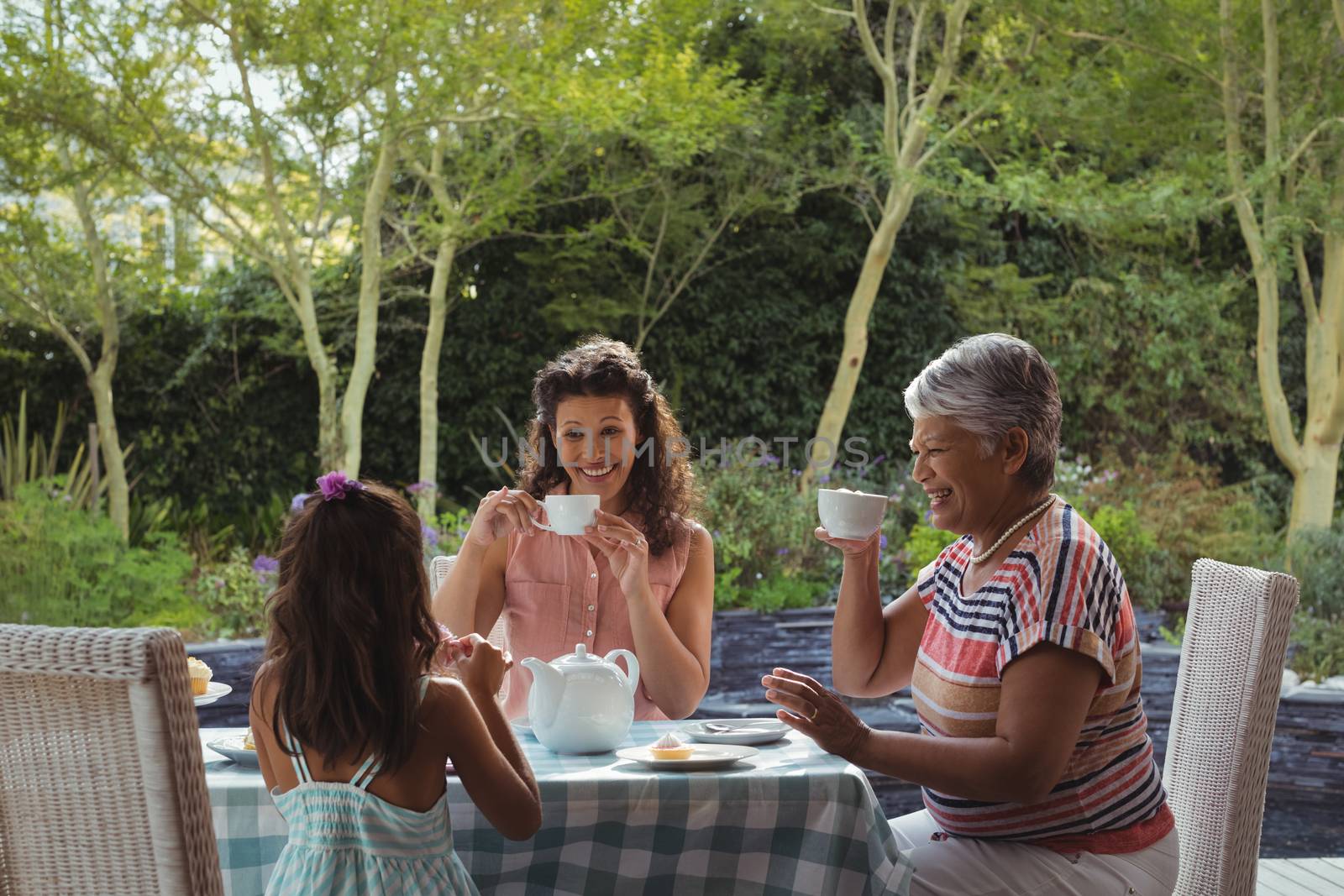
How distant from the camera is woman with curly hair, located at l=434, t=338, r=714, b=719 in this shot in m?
2.40

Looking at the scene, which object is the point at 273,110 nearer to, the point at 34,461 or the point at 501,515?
the point at 34,461

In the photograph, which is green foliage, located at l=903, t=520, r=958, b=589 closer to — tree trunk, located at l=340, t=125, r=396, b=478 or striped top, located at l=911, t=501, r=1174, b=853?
tree trunk, located at l=340, t=125, r=396, b=478

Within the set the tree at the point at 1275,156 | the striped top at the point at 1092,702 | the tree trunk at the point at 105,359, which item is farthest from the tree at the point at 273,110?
the striped top at the point at 1092,702

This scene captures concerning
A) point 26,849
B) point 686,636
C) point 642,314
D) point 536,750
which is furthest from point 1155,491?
point 26,849

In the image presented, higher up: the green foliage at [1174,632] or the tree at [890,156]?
the tree at [890,156]

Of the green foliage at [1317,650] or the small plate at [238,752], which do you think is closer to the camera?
the small plate at [238,752]

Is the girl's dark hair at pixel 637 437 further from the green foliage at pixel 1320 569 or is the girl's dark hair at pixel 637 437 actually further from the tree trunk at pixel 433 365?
the tree trunk at pixel 433 365

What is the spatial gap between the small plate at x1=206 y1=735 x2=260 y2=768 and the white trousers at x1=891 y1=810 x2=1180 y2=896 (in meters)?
0.95

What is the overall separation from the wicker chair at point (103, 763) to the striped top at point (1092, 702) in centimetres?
101

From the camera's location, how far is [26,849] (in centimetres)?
146

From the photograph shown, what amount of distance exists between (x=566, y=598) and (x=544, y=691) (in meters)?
0.61

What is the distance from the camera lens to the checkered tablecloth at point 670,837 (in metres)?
1.67

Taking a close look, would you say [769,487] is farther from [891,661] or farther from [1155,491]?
[891,661]

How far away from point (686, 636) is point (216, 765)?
0.96 m
